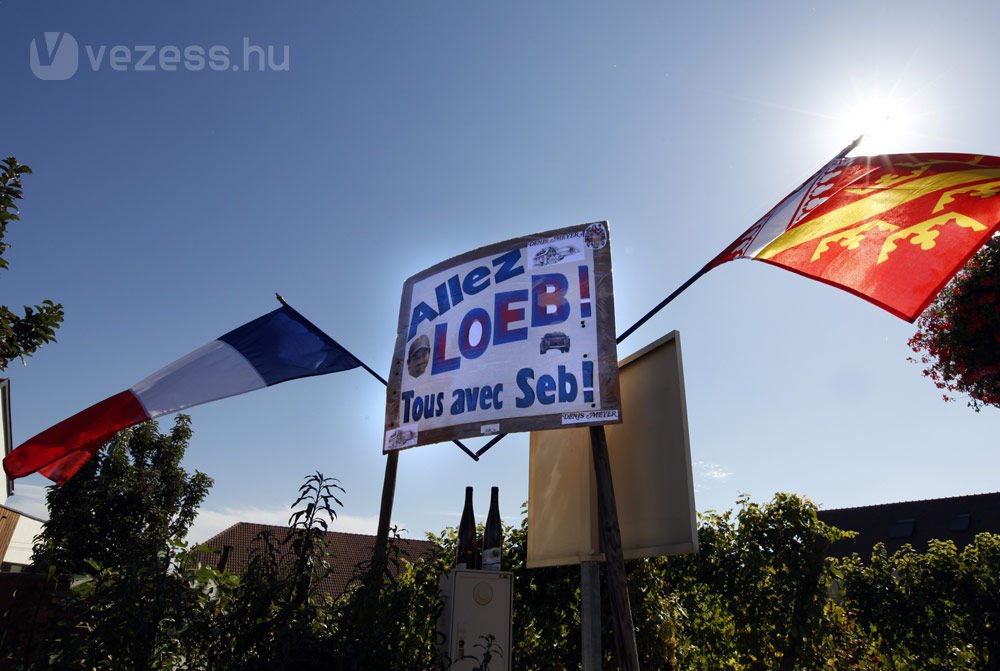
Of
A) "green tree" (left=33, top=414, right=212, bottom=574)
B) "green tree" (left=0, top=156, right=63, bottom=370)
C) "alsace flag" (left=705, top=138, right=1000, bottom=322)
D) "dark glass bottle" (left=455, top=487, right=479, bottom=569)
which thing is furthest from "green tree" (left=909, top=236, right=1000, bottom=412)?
"green tree" (left=33, top=414, right=212, bottom=574)

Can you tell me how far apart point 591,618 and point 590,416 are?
5.04 ft

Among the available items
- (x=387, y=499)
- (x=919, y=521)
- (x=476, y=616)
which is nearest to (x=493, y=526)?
(x=387, y=499)

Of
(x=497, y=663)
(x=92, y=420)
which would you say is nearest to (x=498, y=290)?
(x=497, y=663)

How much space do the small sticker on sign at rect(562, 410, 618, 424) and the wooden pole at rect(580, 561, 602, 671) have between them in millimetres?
1142

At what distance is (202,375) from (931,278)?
6.29 meters

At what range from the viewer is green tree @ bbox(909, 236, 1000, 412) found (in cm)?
949

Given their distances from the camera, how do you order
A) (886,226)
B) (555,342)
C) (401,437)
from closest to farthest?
(886,226) < (555,342) < (401,437)

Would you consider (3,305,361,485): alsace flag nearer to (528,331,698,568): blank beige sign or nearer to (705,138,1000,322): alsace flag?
(528,331,698,568): blank beige sign

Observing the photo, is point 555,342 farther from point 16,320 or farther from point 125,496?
point 125,496

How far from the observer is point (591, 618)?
4574mm

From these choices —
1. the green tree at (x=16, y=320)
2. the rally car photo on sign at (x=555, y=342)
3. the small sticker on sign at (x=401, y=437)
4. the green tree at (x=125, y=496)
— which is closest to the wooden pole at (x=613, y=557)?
the rally car photo on sign at (x=555, y=342)

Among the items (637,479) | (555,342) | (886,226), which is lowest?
(637,479)

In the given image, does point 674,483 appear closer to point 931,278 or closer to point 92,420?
point 931,278

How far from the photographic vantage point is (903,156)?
4535mm
